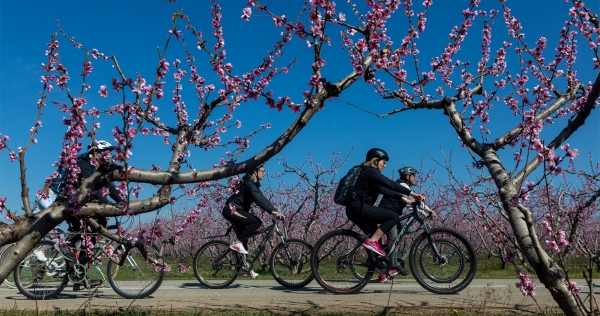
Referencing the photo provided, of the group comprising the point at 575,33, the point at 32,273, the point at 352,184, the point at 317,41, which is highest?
the point at 575,33

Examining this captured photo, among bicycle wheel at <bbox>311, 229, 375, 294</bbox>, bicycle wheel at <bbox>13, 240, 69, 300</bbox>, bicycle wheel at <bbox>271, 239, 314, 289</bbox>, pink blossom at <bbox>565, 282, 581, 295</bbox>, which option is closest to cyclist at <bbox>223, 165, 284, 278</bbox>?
bicycle wheel at <bbox>271, 239, 314, 289</bbox>

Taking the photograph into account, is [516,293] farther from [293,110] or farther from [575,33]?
[293,110]

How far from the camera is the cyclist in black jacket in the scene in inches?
336

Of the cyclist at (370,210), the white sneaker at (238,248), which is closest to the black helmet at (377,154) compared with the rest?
the cyclist at (370,210)

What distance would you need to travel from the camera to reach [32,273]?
7836mm

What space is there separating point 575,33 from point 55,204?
24.3ft

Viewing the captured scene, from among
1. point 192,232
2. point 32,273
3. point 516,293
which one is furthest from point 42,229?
point 192,232

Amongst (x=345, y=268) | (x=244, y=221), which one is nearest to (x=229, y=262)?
(x=244, y=221)

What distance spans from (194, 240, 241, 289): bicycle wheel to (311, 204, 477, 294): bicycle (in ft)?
6.30

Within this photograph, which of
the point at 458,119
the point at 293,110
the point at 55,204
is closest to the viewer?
the point at 55,204

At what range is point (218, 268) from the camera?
876cm

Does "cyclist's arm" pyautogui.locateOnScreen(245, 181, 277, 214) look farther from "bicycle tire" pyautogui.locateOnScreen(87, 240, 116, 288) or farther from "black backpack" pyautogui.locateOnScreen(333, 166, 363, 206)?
"bicycle tire" pyautogui.locateOnScreen(87, 240, 116, 288)

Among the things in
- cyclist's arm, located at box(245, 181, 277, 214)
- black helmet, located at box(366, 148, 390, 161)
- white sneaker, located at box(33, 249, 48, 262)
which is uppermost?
black helmet, located at box(366, 148, 390, 161)

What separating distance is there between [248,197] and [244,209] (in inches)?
9.8
